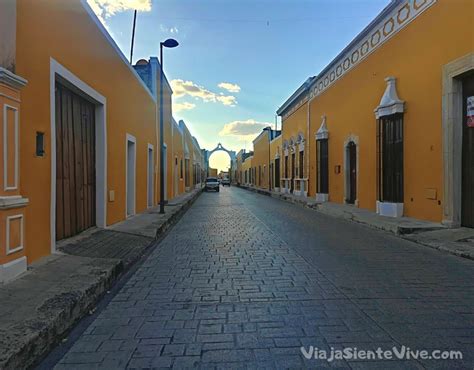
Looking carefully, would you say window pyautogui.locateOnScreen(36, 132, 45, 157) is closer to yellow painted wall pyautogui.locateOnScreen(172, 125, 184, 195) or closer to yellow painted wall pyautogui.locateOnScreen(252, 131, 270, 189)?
yellow painted wall pyautogui.locateOnScreen(172, 125, 184, 195)

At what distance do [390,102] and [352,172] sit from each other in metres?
5.97

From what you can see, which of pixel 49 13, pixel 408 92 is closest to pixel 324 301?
pixel 49 13

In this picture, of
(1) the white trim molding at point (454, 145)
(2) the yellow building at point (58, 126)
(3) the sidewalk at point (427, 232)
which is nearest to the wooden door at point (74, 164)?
(2) the yellow building at point (58, 126)

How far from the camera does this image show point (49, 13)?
22.3 ft

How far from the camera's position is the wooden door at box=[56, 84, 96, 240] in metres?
7.85

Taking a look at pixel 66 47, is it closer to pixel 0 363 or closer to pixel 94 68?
pixel 94 68

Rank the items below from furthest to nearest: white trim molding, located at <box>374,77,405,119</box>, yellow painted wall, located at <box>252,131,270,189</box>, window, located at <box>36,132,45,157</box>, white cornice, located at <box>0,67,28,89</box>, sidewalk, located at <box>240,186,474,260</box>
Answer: yellow painted wall, located at <box>252,131,270,189</box>, white trim molding, located at <box>374,77,405,119</box>, sidewalk, located at <box>240,186,474,260</box>, window, located at <box>36,132,45,157</box>, white cornice, located at <box>0,67,28,89</box>

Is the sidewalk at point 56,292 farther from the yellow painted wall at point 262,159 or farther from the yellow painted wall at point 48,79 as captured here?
the yellow painted wall at point 262,159

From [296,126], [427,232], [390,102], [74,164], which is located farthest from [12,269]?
[296,126]

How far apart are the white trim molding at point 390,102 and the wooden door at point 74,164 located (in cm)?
896

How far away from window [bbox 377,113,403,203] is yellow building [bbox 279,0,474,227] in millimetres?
32

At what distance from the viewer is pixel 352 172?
1906 centimetres

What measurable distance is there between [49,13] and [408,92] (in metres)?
10.3

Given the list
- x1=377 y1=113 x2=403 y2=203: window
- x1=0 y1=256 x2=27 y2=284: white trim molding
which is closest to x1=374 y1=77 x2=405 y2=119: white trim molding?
x1=377 y1=113 x2=403 y2=203: window
